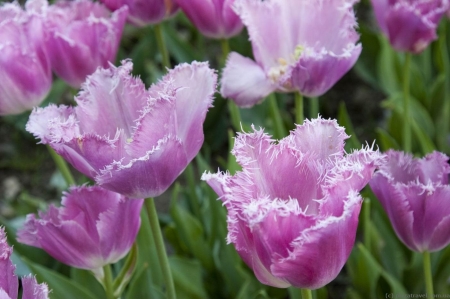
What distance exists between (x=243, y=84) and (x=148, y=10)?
0.92ft

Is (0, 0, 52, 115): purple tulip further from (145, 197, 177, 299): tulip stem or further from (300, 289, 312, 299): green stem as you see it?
(300, 289, 312, 299): green stem

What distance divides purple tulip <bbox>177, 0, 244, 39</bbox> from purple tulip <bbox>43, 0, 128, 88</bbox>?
11 centimetres

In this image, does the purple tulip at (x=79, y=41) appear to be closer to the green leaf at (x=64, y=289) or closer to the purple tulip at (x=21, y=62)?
the purple tulip at (x=21, y=62)

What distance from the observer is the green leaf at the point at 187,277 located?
1.23m

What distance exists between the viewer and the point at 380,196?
2.83 ft

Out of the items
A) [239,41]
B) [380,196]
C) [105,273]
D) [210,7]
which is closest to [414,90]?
[239,41]

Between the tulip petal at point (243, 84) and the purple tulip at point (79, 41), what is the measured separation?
201 mm

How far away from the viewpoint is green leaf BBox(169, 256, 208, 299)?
1227 mm

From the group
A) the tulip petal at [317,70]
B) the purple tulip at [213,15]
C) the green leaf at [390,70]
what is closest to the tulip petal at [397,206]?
the tulip petal at [317,70]

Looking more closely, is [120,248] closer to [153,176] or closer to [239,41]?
[153,176]

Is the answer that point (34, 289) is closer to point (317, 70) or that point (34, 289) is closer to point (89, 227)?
point (89, 227)

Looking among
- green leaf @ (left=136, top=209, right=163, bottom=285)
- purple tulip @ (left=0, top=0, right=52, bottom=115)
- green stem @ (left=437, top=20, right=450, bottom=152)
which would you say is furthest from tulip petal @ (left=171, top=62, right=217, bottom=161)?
green stem @ (left=437, top=20, right=450, bottom=152)

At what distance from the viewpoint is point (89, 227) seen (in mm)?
833

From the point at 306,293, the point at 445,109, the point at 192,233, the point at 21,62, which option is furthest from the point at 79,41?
the point at 445,109
